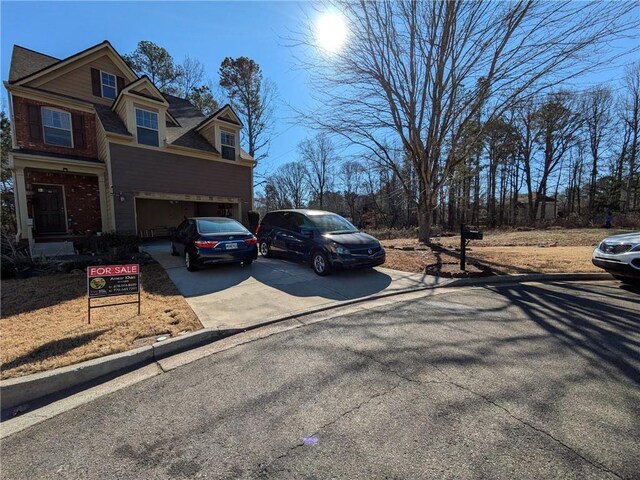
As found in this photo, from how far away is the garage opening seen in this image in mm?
16361

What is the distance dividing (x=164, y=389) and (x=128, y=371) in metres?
0.75

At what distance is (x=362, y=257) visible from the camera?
23.6 feet

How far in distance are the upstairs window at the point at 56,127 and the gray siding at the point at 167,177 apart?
2.40m

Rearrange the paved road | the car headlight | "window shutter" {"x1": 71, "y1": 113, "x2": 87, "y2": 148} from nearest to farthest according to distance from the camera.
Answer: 1. the paved road
2. the car headlight
3. "window shutter" {"x1": 71, "y1": 113, "x2": 87, "y2": 148}

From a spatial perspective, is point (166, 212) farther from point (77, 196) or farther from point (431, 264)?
point (431, 264)

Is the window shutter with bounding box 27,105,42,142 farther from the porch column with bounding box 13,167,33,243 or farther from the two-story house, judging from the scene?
the porch column with bounding box 13,167,33,243

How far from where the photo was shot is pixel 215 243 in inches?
298

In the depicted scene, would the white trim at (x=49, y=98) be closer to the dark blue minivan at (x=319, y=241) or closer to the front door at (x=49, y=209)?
the front door at (x=49, y=209)

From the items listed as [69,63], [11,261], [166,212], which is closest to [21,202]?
[11,261]

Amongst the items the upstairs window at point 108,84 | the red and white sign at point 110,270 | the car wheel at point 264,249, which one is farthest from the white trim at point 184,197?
the red and white sign at point 110,270

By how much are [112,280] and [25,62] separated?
16650mm

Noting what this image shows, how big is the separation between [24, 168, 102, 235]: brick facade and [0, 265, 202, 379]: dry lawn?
836cm

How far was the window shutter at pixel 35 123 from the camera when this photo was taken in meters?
12.4

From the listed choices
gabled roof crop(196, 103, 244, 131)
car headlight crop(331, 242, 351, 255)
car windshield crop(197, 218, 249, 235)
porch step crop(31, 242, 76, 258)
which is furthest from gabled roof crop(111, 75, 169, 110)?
car headlight crop(331, 242, 351, 255)
